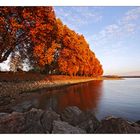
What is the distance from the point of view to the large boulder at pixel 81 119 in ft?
19.6

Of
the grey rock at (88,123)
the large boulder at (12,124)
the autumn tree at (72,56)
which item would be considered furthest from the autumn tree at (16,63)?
the grey rock at (88,123)

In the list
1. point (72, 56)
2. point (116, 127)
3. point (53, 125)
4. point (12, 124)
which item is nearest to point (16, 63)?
point (72, 56)

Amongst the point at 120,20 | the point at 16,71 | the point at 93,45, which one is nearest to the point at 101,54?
the point at 93,45

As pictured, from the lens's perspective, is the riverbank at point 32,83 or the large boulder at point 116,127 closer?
the large boulder at point 116,127

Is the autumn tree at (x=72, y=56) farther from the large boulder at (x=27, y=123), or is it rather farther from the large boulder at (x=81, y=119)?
the large boulder at (x=27, y=123)

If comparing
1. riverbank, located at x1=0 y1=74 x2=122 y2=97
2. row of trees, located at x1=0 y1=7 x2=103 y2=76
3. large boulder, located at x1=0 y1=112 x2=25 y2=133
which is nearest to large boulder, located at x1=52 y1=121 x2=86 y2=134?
large boulder, located at x1=0 y1=112 x2=25 y2=133

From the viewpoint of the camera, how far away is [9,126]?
553cm

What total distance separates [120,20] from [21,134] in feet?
13.0

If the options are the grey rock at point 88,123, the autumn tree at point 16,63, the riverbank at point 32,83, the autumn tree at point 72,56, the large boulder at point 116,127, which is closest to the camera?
the large boulder at point 116,127

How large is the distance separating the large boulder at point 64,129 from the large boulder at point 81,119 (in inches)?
12.9

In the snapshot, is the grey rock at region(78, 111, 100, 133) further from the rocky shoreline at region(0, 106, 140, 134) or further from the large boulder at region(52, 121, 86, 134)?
the large boulder at region(52, 121, 86, 134)

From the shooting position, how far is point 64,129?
5543 millimetres

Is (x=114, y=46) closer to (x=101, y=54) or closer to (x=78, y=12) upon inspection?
(x=101, y=54)

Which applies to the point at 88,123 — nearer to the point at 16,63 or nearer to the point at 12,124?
the point at 12,124
